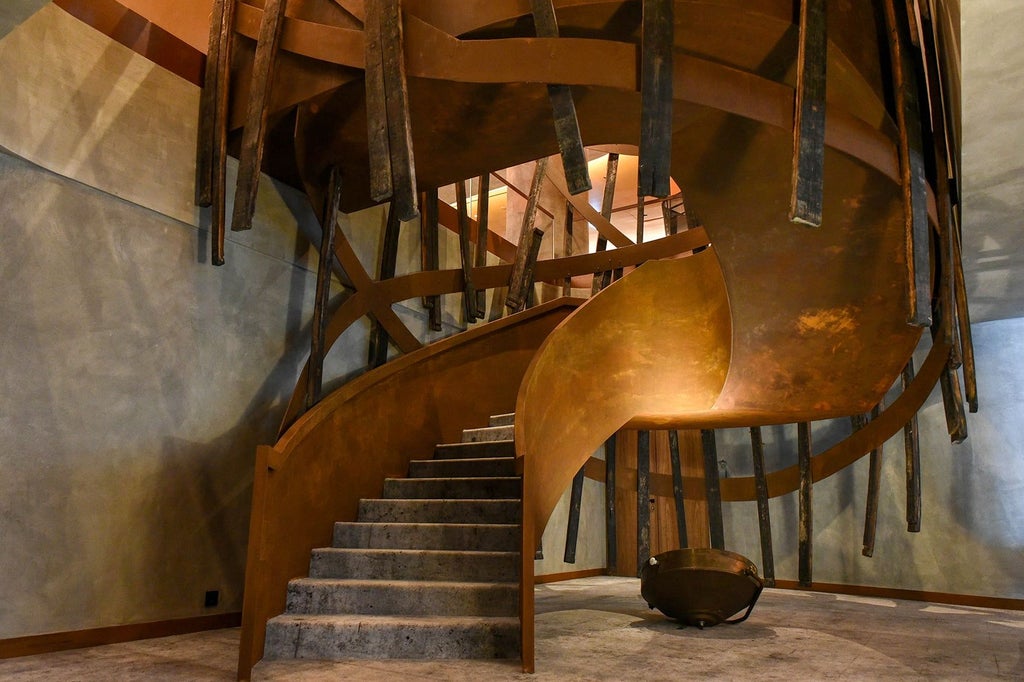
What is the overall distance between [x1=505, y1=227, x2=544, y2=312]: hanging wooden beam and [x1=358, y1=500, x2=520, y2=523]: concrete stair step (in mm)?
2906

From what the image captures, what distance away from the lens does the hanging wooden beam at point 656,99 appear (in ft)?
10.2

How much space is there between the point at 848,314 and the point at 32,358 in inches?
195

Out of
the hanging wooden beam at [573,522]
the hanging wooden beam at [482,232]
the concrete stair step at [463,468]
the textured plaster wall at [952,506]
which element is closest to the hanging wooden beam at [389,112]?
the concrete stair step at [463,468]

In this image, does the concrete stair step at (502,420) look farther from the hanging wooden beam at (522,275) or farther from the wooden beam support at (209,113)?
the wooden beam support at (209,113)

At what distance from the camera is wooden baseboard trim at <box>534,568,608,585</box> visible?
856cm

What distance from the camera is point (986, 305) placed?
716 cm

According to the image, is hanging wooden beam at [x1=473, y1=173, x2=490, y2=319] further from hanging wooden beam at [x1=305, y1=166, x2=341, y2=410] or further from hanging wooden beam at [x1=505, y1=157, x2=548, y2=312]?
hanging wooden beam at [x1=305, y1=166, x2=341, y2=410]

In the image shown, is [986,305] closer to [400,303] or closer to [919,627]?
[919,627]

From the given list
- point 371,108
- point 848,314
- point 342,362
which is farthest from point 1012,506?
point 371,108

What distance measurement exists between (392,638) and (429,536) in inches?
33.5

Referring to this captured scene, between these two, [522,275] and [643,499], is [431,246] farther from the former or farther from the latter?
[643,499]

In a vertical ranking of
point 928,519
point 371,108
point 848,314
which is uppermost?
point 371,108

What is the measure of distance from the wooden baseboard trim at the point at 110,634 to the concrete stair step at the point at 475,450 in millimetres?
1911

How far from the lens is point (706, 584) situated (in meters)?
4.86
